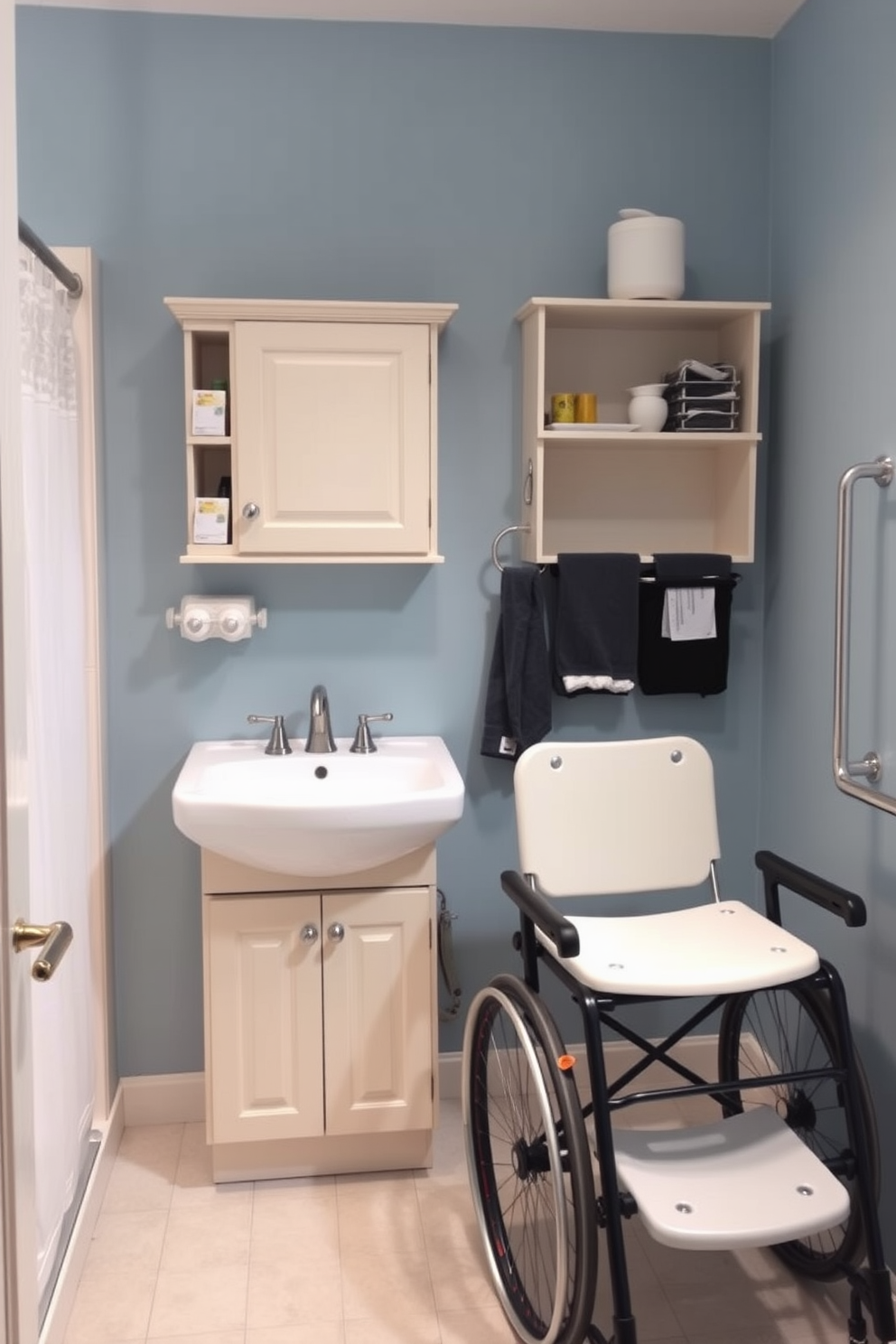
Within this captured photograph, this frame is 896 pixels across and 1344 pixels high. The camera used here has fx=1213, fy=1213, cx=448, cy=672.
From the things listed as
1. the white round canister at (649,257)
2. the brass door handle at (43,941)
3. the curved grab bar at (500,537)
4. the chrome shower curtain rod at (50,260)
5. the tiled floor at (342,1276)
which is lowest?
the tiled floor at (342,1276)

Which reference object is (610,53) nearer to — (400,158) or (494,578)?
(400,158)

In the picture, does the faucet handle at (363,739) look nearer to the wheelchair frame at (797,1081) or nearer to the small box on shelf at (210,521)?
the small box on shelf at (210,521)

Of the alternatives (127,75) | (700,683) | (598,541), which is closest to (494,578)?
(598,541)

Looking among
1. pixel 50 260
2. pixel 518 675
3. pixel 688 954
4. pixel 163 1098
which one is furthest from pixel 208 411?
pixel 163 1098

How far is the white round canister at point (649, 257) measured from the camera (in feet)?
8.53

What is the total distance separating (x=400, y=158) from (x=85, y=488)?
102 cm

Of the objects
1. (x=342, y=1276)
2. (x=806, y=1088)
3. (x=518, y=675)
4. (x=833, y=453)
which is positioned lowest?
(x=342, y=1276)

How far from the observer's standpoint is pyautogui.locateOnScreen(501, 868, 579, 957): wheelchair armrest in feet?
6.32

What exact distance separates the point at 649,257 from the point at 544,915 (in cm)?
145

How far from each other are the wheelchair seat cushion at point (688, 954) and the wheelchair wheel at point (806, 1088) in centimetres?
6

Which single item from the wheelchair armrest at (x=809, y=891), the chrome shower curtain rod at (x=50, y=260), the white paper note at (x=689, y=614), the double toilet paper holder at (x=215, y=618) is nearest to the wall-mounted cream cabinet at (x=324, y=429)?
the double toilet paper holder at (x=215, y=618)

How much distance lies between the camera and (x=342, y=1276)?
7.45 feet

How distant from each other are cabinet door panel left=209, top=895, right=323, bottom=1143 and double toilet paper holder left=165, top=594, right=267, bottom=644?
577 millimetres

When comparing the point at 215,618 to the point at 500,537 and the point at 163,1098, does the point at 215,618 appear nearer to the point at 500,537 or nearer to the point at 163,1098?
the point at 500,537
